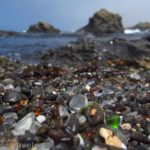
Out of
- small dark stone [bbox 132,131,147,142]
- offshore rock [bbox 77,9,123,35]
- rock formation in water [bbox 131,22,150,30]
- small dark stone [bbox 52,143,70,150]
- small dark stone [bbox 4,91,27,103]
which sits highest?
small dark stone [bbox 52,143,70,150]

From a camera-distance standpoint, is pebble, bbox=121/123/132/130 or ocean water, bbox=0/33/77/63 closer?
pebble, bbox=121/123/132/130

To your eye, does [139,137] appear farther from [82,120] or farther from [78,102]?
[78,102]

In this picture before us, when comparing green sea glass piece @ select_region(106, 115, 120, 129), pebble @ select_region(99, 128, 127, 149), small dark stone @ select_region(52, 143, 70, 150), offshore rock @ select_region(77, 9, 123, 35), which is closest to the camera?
small dark stone @ select_region(52, 143, 70, 150)

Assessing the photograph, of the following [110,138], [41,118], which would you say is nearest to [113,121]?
[110,138]

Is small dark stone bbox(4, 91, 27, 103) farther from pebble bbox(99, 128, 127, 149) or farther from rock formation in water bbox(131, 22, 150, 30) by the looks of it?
rock formation in water bbox(131, 22, 150, 30)

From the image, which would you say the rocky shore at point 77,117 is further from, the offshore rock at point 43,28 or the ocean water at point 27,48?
the offshore rock at point 43,28

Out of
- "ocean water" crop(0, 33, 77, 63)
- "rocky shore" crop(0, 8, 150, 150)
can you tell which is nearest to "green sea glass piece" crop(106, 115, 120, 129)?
"rocky shore" crop(0, 8, 150, 150)

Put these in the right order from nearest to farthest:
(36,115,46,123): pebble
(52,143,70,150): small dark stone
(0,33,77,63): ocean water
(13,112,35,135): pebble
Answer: (52,143,70,150): small dark stone
(13,112,35,135): pebble
(36,115,46,123): pebble
(0,33,77,63): ocean water

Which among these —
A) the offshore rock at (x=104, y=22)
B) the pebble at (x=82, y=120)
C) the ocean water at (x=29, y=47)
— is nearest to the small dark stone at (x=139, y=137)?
the pebble at (x=82, y=120)

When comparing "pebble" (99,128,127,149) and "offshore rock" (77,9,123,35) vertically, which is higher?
"pebble" (99,128,127,149)

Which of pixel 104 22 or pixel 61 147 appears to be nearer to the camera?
pixel 61 147
